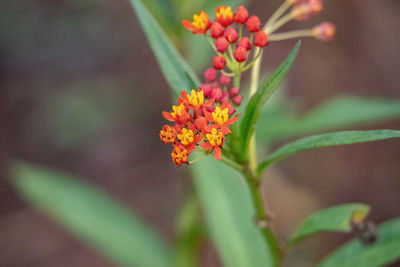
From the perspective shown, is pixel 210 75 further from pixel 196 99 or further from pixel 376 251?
pixel 376 251

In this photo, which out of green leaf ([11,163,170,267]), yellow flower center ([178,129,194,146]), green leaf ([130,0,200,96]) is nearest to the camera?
yellow flower center ([178,129,194,146])

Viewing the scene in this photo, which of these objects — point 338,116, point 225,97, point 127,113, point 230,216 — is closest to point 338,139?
point 225,97

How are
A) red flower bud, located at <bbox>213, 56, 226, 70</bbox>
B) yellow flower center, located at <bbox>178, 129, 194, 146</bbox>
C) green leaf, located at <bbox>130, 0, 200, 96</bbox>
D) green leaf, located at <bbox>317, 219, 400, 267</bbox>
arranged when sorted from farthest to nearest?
green leaf, located at <bbox>317, 219, 400, 267</bbox> → green leaf, located at <bbox>130, 0, 200, 96</bbox> → red flower bud, located at <bbox>213, 56, 226, 70</bbox> → yellow flower center, located at <bbox>178, 129, 194, 146</bbox>

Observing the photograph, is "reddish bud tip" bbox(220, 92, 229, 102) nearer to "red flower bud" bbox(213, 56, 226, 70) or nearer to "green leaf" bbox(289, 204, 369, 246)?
"red flower bud" bbox(213, 56, 226, 70)

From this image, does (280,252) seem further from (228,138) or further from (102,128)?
(102,128)

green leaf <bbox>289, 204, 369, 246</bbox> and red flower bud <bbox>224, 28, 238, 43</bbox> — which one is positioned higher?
red flower bud <bbox>224, 28, 238, 43</bbox>

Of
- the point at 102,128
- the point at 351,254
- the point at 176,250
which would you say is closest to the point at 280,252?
the point at 351,254

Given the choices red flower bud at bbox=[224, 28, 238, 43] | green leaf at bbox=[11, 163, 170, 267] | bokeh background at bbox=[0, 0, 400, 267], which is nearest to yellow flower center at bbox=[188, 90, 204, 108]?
red flower bud at bbox=[224, 28, 238, 43]
